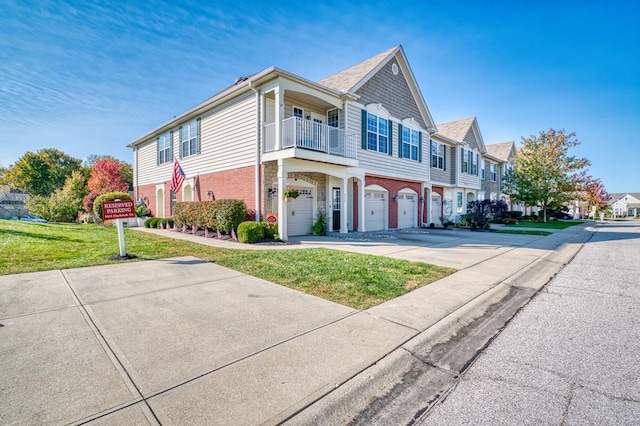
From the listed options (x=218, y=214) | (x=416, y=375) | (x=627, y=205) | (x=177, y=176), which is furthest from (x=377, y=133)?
(x=627, y=205)

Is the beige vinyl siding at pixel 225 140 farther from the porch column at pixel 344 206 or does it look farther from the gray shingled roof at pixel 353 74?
Answer: the gray shingled roof at pixel 353 74

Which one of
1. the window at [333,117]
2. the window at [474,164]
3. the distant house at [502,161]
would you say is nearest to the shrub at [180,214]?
the window at [333,117]

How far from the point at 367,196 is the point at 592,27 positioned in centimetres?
1112

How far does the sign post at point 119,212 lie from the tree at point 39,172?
49485 mm

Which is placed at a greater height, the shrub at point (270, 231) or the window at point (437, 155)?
the window at point (437, 155)

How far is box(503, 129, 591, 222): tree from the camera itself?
1067 inches

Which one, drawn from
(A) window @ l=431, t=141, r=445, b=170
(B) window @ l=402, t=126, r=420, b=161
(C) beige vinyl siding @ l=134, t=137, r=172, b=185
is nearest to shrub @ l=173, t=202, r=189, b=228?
(C) beige vinyl siding @ l=134, t=137, r=172, b=185

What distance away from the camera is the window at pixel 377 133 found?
15.6 metres

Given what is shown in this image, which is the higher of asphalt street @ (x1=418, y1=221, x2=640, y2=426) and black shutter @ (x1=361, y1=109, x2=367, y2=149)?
black shutter @ (x1=361, y1=109, x2=367, y2=149)

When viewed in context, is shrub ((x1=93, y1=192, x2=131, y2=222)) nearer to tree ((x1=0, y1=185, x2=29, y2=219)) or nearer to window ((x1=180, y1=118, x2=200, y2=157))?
window ((x1=180, y1=118, x2=200, y2=157))

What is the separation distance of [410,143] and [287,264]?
14.3 meters

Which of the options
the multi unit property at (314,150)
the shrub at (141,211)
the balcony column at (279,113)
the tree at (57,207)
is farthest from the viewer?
the tree at (57,207)

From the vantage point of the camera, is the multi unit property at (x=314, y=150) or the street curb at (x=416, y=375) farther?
the multi unit property at (x=314, y=150)

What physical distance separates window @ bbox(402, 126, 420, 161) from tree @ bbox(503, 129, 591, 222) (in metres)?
15.7
